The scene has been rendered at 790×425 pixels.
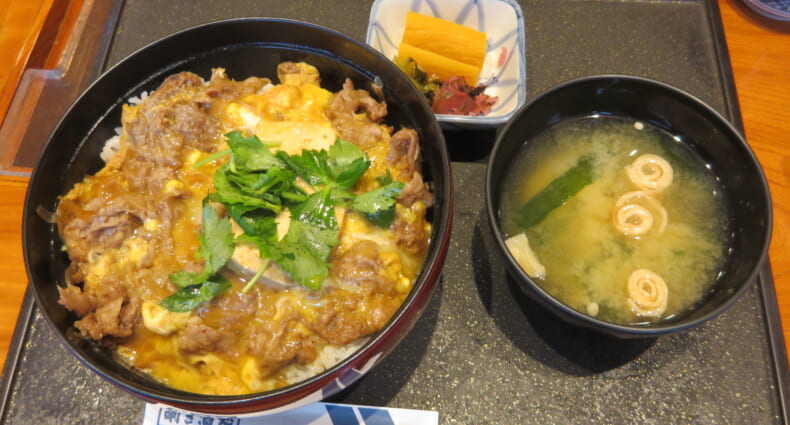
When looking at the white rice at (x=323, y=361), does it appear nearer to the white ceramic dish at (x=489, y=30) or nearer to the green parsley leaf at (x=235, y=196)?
the green parsley leaf at (x=235, y=196)

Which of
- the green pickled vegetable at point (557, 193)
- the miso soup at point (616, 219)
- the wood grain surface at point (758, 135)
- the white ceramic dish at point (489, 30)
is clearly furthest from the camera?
the white ceramic dish at point (489, 30)

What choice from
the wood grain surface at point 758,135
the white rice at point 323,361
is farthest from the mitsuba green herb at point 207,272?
the wood grain surface at point 758,135

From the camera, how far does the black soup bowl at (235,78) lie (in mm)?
1329

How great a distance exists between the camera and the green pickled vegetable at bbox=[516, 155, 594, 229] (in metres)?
1.77

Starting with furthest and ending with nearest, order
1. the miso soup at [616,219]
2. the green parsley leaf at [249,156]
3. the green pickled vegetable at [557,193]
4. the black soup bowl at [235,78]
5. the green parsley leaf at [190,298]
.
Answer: the green pickled vegetable at [557,193], the miso soup at [616,219], the green parsley leaf at [249,156], the green parsley leaf at [190,298], the black soup bowl at [235,78]

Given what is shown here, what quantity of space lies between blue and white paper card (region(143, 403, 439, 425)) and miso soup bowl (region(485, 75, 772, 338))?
2.00 feet

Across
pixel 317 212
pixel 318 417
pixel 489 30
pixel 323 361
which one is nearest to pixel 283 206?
pixel 317 212

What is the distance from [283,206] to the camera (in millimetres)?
1539

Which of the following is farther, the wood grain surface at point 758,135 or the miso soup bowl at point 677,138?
the wood grain surface at point 758,135

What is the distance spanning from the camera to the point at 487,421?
1700 mm

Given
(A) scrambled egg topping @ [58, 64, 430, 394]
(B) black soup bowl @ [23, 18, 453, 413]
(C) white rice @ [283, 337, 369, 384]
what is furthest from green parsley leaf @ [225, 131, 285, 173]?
(C) white rice @ [283, 337, 369, 384]

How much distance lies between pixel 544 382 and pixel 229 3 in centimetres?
245

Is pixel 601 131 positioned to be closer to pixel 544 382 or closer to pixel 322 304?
pixel 544 382

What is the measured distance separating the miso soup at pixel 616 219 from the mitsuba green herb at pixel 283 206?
573 millimetres
